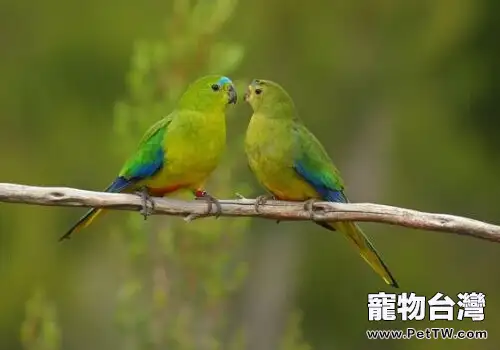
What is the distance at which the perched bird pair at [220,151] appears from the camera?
1458mm

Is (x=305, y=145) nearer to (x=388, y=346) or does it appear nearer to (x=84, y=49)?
(x=388, y=346)

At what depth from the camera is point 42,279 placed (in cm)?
216

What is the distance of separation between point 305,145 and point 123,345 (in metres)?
Answer: 0.69

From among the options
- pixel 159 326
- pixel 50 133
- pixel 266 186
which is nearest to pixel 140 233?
pixel 159 326

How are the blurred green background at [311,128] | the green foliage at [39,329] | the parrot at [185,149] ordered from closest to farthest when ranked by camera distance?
the parrot at [185,149] < the green foliage at [39,329] < the blurred green background at [311,128]

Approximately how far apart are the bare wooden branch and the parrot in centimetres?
3

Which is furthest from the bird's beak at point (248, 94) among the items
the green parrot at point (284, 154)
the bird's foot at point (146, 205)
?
the bird's foot at point (146, 205)

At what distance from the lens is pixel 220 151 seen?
1461 mm

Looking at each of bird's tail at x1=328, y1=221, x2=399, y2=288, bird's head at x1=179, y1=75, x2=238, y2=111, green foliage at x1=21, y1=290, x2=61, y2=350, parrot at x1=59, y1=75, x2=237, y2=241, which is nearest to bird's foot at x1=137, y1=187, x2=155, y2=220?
parrot at x1=59, y1=75, x2=237, y2=241

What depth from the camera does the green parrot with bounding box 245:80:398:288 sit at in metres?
1.47

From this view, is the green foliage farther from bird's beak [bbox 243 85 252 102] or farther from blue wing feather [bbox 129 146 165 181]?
bird's beak [bbox 243 85 252 102]

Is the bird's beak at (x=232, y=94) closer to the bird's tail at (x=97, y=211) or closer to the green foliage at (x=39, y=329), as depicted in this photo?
the bird's tail at (x=97, y=211)

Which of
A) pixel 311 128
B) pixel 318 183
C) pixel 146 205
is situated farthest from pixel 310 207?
pixel 311 128

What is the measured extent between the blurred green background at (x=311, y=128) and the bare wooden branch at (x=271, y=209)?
516 millimetres
